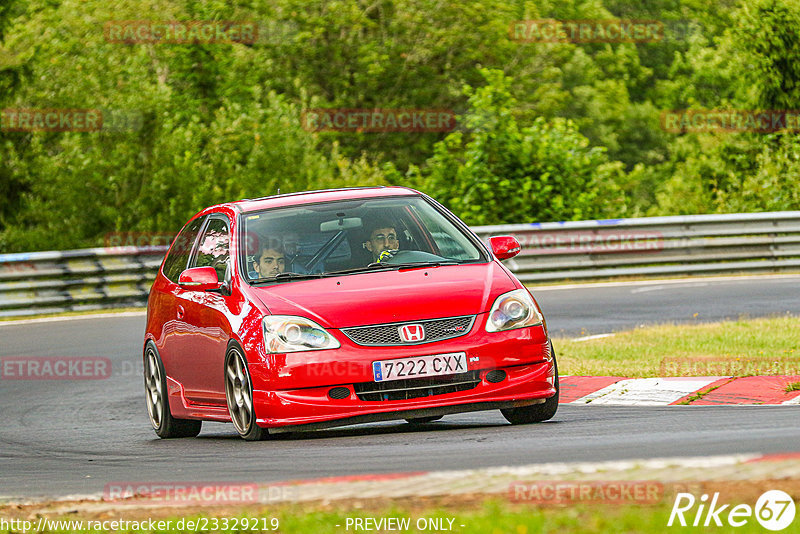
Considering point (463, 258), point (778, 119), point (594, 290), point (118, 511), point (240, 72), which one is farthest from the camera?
point (240, 72)

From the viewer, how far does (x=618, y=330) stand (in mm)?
15836

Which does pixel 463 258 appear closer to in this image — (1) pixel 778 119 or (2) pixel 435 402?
(2) pixel 435 402

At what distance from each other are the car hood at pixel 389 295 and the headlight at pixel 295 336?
5 cm

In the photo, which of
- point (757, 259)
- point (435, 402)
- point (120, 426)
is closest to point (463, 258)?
point (435, 402)

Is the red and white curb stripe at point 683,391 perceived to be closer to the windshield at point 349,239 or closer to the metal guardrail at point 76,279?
the windshield at point 349,239

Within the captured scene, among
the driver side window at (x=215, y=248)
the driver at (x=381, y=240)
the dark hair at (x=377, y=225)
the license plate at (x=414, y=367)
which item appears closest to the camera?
the license plate at (x=414, y=367)

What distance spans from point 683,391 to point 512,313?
2272mm

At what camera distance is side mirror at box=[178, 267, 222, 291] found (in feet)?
29.8

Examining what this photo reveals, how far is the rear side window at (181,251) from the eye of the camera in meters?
10.4

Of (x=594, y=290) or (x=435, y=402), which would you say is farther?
(x=594, y=290)

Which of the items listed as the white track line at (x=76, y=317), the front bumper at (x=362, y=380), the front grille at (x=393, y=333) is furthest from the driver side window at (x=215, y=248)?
the white track line at (x=76, y=317)

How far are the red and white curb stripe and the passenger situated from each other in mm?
2659

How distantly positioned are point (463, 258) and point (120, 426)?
3485 millimetres

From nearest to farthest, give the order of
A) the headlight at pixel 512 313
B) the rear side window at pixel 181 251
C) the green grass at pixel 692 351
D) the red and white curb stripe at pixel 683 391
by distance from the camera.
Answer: the headlight at pixel 512 313 → the red and white curb stripe at pixel 683 391 → the rear side window at pixel 181 251 → the green grass at pixel 692 351
